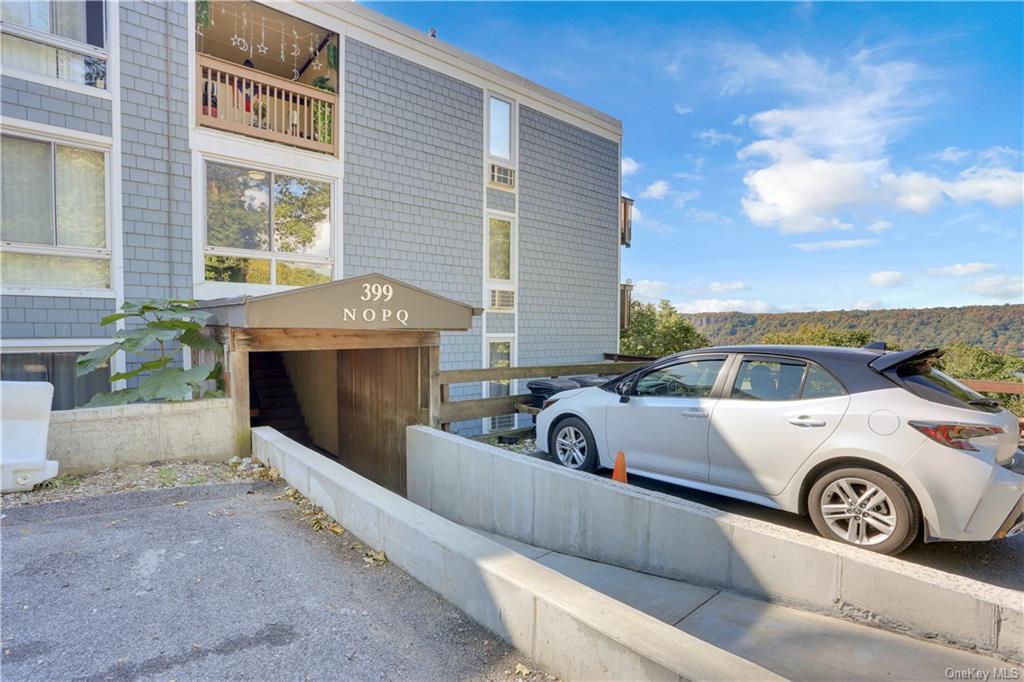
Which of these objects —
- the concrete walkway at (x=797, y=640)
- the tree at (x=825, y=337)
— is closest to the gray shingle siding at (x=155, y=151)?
the concrete walkway at (x=797, y=640)

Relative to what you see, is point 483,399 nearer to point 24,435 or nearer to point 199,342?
point 199,342

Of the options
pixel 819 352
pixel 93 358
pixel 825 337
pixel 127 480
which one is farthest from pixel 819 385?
pixel 825 337

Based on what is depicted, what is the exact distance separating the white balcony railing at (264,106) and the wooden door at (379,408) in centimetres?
375

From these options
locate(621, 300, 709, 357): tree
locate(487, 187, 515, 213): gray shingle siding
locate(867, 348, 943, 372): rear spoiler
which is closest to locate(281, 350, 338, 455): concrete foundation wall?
locate(487, 187, 515, 213): gray shingle siding

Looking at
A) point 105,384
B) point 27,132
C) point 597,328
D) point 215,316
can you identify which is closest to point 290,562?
point 215,316

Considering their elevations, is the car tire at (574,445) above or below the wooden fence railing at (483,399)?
below

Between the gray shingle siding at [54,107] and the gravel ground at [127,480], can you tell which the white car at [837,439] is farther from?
the gray shingle siding at [54,107]

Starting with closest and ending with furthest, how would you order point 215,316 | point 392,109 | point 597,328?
point 215,316, point 392,109, point 597,328

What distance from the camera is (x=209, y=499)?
409 cm

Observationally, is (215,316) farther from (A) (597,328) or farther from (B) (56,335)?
(A) (597,328)

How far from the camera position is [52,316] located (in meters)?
6.37

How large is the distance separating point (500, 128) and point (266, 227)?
5661 millimetres

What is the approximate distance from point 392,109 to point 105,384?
653cm

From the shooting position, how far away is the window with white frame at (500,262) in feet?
35.7
